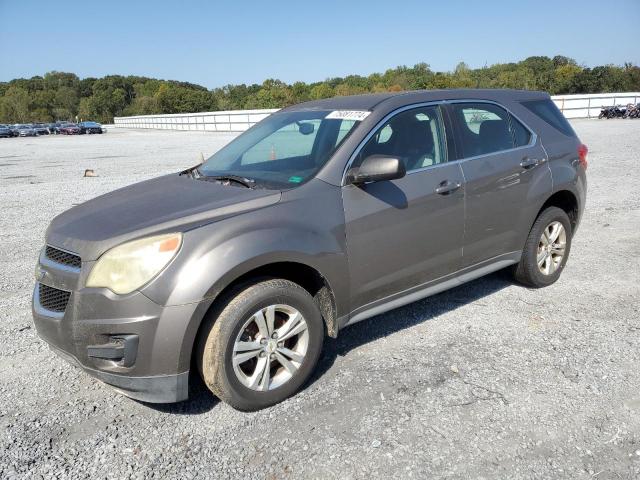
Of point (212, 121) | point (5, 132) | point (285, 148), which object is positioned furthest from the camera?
point (212, 121)

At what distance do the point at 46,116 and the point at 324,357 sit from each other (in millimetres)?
129101

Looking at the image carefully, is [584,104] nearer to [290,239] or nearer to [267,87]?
[290,239]

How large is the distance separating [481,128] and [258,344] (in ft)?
8.61

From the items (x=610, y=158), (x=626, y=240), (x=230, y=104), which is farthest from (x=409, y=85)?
(x=626, y=240)

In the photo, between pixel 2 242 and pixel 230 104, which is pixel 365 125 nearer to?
pixel 2 242

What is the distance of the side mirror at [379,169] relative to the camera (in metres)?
3.37

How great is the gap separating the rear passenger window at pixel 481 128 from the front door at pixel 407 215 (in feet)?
0.71

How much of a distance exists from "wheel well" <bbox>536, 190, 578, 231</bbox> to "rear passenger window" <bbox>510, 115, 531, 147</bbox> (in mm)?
608

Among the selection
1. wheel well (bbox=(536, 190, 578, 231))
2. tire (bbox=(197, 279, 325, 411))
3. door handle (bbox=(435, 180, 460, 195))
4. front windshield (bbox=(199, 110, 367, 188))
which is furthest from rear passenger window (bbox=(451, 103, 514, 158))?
tire (bbox=(197, 279, 325, 411))

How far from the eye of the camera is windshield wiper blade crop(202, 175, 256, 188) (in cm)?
358


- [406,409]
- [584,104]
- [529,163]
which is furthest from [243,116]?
[406,409]

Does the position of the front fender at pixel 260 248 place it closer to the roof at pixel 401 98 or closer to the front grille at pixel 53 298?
the front grille at pixel 53 298

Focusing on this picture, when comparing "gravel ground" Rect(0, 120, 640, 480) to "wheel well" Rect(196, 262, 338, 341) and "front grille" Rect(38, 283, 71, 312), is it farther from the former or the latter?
"front grille" Rect(38, 283, 71, 312)

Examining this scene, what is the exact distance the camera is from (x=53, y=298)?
3105 millimetres
